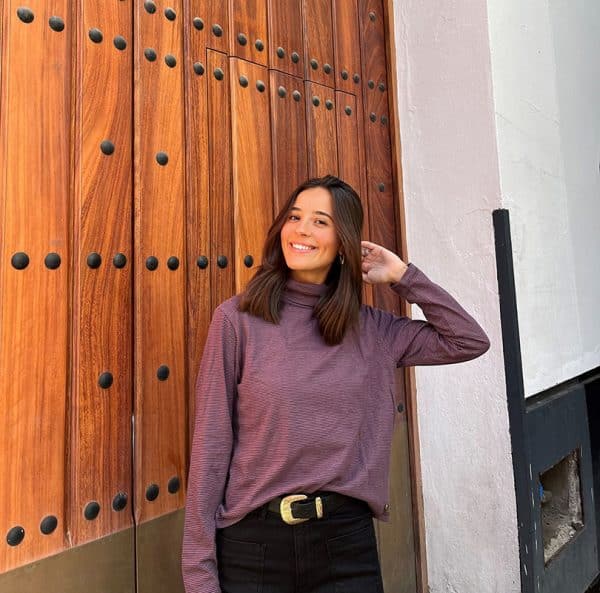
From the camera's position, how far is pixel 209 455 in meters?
1.04

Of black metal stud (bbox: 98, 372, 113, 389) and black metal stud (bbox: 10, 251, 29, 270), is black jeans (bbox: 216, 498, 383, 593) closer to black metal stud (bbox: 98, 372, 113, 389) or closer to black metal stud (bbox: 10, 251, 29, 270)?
black metal stud (bbox: 98, 372, 113, 389)

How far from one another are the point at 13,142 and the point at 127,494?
2.53 feet

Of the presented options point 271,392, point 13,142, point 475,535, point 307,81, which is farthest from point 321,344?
point 475,535

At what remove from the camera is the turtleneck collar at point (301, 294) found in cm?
122

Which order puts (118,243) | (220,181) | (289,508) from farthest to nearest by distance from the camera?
(220,181) < (118,243) < (289,508)

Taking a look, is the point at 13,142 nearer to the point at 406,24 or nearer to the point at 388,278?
the point at 388,278

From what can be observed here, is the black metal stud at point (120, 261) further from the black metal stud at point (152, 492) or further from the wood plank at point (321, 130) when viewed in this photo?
the wood plank at point (321, 130)

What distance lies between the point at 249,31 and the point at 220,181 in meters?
0.48

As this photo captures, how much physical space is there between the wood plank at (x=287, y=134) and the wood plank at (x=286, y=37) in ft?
0.13

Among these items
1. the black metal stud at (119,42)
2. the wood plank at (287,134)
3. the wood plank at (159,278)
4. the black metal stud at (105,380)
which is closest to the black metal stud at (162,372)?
the wood plank at (159,278)

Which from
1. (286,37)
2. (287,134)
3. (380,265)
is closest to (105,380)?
(380,265)

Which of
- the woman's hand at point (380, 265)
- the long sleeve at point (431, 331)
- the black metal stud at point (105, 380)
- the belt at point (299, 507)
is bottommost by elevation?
the belt at point (299, 507)

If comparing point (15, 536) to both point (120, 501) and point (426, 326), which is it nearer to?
point (120, 501)

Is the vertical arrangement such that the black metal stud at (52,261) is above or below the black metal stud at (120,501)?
above
